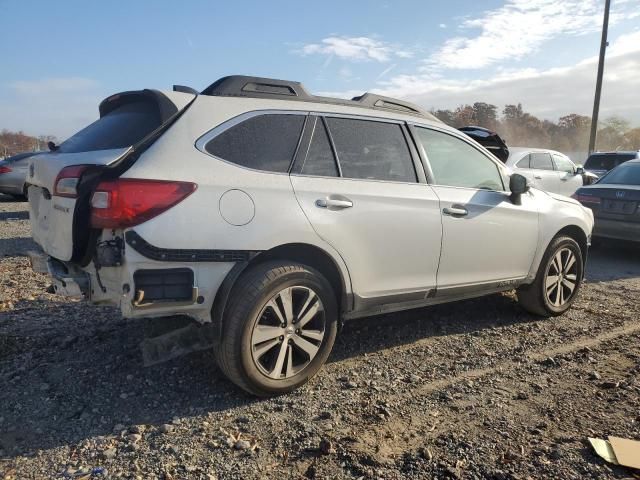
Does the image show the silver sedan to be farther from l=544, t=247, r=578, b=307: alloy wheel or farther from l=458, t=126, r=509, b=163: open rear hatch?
l=544, t=247, r=578, b=307: alloy wheel

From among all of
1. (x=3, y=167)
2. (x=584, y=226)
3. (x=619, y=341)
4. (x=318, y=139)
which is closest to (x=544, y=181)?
(x=584, y=226)

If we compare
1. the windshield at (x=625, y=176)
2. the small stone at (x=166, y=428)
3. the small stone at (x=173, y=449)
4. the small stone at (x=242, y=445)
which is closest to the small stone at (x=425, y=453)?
the small stone at (x=242, y=445)

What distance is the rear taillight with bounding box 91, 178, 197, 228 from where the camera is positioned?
8.61 feet

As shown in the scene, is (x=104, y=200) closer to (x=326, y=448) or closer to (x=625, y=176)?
(x=326, y=448)

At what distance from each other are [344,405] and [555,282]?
111 inches

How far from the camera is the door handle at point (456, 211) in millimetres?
3838

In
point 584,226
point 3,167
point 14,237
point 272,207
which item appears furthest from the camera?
point 3,167

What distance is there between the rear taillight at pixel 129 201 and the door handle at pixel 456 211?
81.1 inches

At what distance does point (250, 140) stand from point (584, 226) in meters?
3.68

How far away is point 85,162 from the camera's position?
2889 millimetres

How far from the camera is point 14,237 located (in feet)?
29.4

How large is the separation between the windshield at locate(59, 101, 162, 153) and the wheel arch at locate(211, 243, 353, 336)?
0.99 metres

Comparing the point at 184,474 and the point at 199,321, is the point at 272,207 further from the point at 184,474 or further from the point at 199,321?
the point at 184,474

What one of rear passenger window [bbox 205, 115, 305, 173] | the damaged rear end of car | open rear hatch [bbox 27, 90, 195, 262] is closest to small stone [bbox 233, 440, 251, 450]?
the damaged rear end of car
